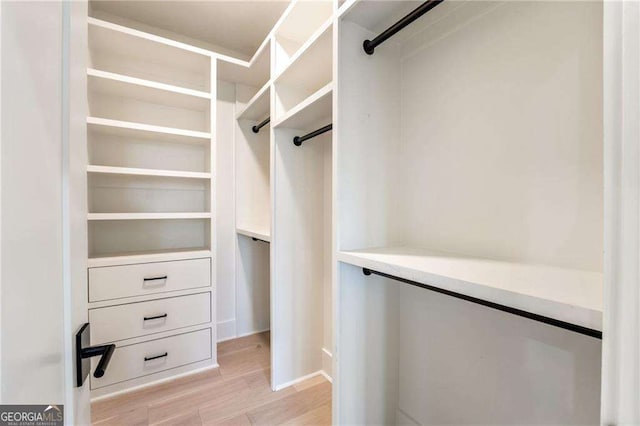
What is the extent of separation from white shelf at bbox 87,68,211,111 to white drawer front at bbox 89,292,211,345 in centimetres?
138

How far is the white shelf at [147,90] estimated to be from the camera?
1629 mm

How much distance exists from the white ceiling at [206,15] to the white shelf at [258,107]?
1.67 feet

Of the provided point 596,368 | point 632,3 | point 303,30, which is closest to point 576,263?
point 596,368

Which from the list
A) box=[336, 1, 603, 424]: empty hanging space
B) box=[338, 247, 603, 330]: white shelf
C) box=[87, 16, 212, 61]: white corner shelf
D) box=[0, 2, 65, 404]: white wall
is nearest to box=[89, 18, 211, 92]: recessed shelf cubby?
box=[87, 16, 212, 61]: white corner shelf

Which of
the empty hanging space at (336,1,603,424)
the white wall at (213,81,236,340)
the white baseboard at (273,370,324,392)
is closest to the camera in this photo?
the empty hanging space at (336,1,603,424)

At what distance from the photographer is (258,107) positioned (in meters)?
2.05

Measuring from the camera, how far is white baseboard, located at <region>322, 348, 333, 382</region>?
6.02 feet

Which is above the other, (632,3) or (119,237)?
(632,3)

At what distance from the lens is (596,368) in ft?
2.32

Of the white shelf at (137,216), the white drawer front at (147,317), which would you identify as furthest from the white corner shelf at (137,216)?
the white drawer front at (147,317)

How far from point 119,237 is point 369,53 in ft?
6.60

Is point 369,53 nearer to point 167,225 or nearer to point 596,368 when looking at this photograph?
point 596,368

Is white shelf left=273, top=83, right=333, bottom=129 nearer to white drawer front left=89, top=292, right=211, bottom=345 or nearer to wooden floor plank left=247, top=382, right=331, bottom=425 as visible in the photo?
white drawer front left=89, top=292, right=211, bottom=345

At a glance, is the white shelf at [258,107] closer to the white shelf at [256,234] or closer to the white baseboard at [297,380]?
the white shelf at [256,234]
